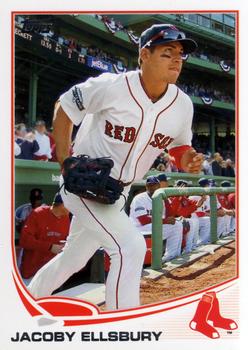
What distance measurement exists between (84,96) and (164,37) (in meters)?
0.47

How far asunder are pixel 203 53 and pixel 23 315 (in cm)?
152

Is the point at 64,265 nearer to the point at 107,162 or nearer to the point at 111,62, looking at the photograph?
the point at 107,162

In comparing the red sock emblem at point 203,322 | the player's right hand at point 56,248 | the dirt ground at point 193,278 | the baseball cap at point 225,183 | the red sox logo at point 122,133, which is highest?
the red sox logo at point 122,133

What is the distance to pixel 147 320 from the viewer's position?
135 inches

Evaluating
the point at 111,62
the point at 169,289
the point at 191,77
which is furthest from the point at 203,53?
the point at 169,289

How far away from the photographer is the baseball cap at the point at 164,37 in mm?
3410

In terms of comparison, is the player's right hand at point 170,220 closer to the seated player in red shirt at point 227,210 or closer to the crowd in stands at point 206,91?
the seated player in red shirt at point 227,210

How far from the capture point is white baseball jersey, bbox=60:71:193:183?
11.4 feet

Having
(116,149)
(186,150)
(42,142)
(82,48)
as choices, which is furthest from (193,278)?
(82,48)

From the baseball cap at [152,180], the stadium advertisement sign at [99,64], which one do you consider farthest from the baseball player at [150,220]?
the stadium advertisement sign at [99,64]

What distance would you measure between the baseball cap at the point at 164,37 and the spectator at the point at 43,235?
0.86m

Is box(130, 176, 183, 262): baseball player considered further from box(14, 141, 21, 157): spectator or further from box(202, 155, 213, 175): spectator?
box(14, 141, 21, 157): spectator

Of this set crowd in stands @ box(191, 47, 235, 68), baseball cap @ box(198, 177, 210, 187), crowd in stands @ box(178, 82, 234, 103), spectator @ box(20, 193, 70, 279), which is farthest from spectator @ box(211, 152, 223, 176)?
spectator @ box(20, 193, 70, 279)

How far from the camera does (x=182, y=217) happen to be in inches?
142
